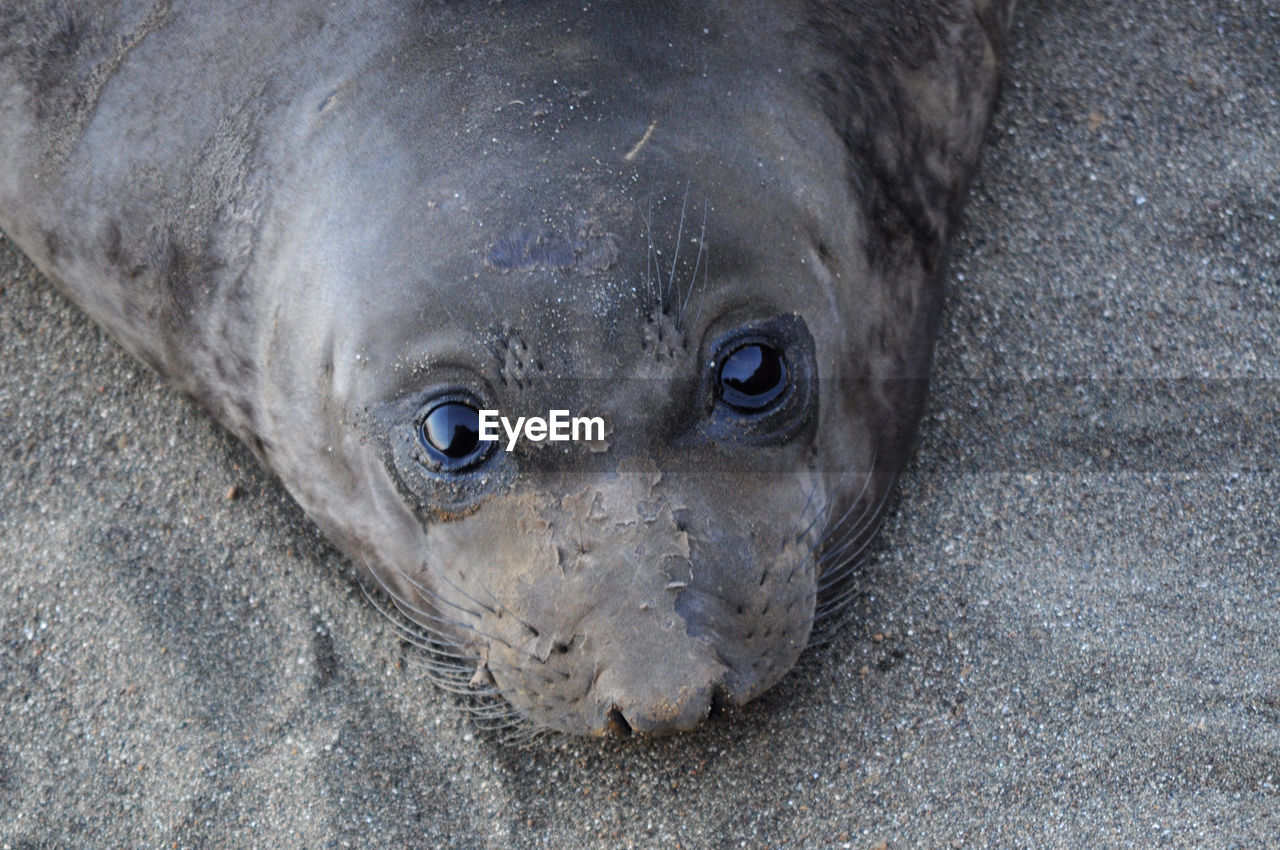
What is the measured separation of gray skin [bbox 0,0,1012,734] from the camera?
2494mm

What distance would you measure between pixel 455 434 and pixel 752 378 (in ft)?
1.91

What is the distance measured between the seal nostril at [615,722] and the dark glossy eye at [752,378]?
621 millimetres

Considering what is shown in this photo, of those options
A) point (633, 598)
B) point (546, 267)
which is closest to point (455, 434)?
point (546, 267)

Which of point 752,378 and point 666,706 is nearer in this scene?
point 666,706

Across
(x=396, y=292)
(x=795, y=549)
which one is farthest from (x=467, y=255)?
(x=795, y=549)

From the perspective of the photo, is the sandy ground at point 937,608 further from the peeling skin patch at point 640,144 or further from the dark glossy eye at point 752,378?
the peeling skin patch at point 640,144

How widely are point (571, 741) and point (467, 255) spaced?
111cm

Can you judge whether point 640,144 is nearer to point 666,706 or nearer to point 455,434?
point 455,434

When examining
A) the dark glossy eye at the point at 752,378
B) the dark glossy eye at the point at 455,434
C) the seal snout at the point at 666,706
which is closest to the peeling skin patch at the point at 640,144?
the dark glossy eye at the point at 752,378

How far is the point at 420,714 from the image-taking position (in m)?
3.01

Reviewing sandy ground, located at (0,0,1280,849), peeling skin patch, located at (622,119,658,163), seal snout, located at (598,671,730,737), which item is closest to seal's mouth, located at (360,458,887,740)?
seal snout, located at (598,671,730,737)

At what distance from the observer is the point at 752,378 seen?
8.46 feet

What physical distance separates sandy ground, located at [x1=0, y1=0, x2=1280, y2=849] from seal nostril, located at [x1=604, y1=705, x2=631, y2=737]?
16.6 inches

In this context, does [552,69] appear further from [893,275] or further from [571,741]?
[571,741]
